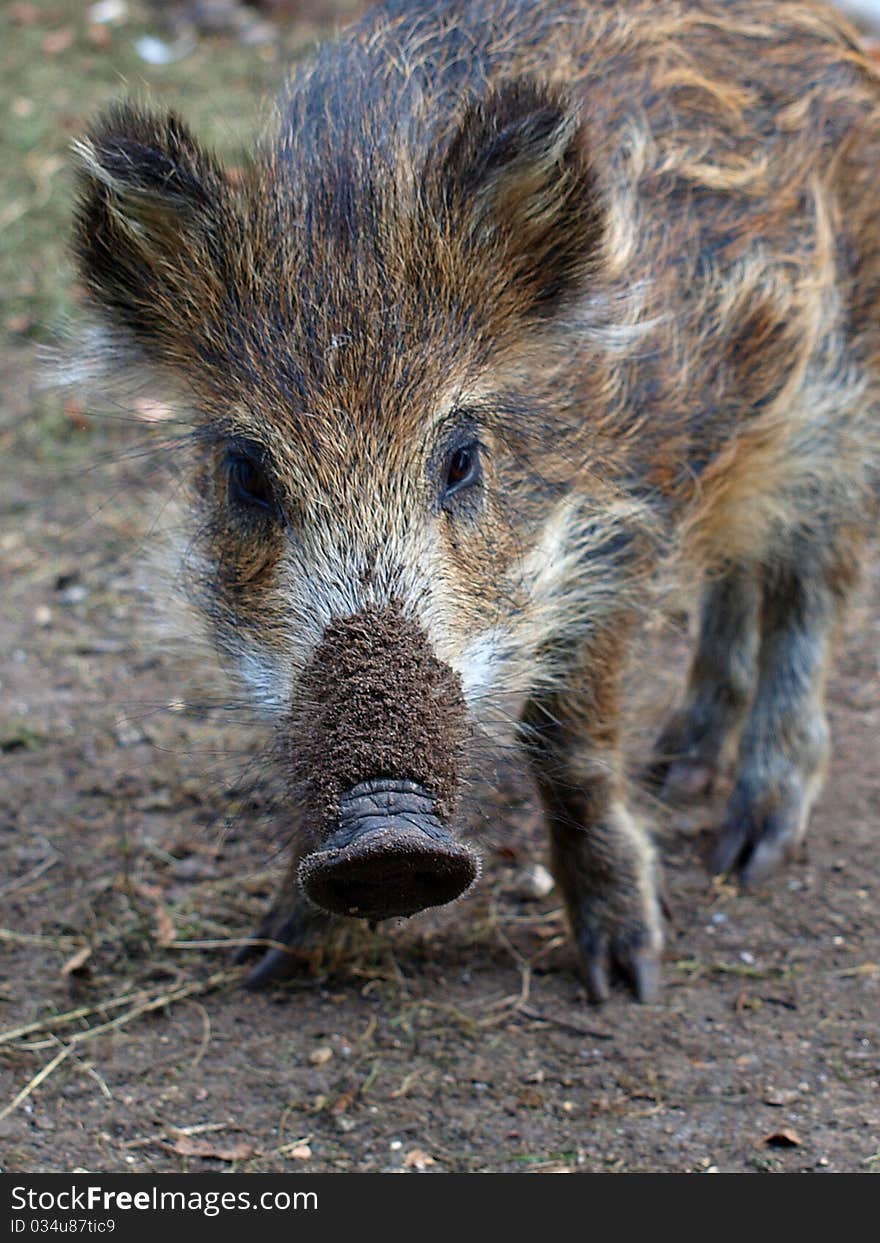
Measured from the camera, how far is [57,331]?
13.0 ft

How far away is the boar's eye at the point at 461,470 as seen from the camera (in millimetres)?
3426

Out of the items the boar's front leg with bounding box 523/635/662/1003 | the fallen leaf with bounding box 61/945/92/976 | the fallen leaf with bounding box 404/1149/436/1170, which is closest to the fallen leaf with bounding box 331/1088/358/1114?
the fallen leaf with bounding box 404/1149/436/1170

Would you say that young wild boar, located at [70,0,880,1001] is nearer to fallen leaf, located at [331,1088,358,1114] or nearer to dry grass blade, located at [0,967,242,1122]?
dry grass blade, located at [0,967,242,1122]

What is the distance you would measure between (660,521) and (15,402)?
3942 millimetres

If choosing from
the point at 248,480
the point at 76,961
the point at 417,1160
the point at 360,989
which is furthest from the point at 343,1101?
the point at 248,480

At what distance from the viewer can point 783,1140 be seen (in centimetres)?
336

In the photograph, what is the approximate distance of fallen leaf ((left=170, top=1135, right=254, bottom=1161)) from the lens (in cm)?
339

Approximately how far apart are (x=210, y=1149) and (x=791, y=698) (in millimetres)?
2143

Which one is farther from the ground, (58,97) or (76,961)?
(58,97)

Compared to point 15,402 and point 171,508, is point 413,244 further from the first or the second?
point 15,402

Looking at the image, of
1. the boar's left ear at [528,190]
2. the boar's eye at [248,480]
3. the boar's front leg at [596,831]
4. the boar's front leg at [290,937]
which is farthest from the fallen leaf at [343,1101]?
the boar's left ear at [528,190]

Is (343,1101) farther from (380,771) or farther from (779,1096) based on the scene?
(380,771)

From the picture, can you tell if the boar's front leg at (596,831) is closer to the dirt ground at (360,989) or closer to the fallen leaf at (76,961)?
the dirt ground at (360,989)

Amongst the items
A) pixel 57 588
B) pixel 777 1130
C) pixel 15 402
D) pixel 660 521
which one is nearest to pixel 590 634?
pixel 660 521
